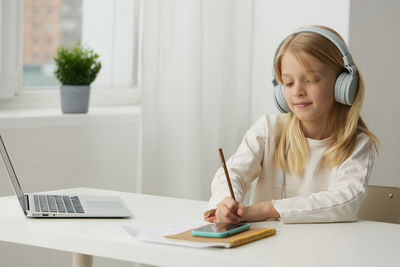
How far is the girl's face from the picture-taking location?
5.21ft

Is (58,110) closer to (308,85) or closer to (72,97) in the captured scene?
(72,97)

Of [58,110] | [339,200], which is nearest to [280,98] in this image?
[339,200]

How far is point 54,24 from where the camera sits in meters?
2.75

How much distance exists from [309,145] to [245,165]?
17 cm

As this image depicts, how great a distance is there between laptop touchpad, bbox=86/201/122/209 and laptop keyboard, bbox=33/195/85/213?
0.09 ft

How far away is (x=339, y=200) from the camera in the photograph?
150cm

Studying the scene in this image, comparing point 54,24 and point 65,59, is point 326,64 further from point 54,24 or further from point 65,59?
point 54,24

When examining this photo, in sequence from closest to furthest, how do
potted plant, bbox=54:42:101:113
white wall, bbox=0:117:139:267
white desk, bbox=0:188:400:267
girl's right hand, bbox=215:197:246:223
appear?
white desk, bbox=0:188:400:267
girl's right hand, bbox=215:197:246:223
white wall, bbox=0:117:139:267
potted plant, bbox=54:42:101:113

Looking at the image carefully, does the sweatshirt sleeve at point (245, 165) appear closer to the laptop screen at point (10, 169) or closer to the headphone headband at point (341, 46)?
the headphone headband at point (341, 46)

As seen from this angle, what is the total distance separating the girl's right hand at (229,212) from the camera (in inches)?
55.4

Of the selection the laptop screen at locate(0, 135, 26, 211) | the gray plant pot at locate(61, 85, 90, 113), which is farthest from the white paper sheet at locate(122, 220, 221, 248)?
the gray plant pot at locate(61, 85, 90, 113)

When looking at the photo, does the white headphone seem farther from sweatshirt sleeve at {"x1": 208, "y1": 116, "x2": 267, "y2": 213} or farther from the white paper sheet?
the white paper sheet

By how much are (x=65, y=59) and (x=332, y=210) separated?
1370 mm

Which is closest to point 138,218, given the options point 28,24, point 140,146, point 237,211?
point 237,211
